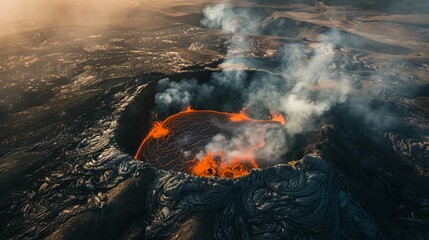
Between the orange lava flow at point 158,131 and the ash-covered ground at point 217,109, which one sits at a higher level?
the ash-covered ground at point 217,109

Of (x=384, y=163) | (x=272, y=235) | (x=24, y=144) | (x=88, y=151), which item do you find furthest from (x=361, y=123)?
(x=24, y=144)

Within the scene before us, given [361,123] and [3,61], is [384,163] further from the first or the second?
[3,61]

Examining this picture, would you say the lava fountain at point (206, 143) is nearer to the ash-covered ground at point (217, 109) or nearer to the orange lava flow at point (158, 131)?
the orange lava flow at point (158, 131)

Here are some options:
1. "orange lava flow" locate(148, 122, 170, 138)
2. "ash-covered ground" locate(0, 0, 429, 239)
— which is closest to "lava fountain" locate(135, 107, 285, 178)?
"orange lava flow" locate(148, 122, 170, 138)

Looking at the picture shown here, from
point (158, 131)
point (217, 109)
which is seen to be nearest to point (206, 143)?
A: point (158, 131)

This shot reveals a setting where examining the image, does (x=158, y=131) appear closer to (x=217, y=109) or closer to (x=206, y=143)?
(x=206, y=143)

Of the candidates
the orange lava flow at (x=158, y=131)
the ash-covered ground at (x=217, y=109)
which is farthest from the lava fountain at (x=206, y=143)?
the ash-covered ground at (x=217, y=109)
